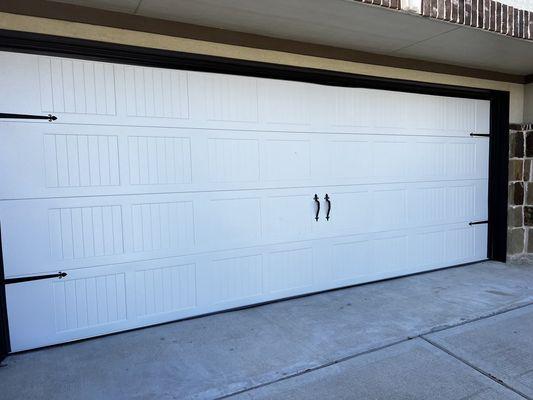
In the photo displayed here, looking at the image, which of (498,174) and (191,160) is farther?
(498,174)

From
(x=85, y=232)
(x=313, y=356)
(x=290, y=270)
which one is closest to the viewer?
(x=313, y=356)

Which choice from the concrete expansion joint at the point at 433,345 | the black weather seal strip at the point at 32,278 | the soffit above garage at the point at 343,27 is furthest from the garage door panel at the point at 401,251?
the black weather seal strip at the point at 32,278

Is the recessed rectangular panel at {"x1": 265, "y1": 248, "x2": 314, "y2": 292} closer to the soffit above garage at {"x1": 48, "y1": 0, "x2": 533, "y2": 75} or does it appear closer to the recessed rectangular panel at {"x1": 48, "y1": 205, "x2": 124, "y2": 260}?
the recessed rectangular panel at {"x1": 48, "y1": 205, "x2": 124, "y2": 260}

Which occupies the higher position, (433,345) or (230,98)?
(230,98)

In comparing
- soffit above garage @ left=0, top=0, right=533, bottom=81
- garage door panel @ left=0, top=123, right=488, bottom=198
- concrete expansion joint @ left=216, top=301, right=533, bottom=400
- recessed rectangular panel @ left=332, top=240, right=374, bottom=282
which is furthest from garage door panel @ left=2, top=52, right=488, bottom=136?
concrete expansion joint @ left=216, top=301, right=533, bottom=400

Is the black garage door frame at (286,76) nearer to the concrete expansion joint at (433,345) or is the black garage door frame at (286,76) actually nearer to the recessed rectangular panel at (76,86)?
the recessed rectangular panel at (76,86)

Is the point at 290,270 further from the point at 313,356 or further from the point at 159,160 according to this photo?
the point at 159,160

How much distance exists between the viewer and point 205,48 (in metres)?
3.28

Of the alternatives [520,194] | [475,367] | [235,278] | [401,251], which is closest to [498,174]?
[520,194]

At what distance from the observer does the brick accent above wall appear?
3.09 m

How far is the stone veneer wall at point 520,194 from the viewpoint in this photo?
16.5ft

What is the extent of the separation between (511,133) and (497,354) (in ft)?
11.1

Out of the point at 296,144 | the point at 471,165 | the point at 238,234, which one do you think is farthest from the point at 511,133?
the point at 238,234

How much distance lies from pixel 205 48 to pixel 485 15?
2.35 m
